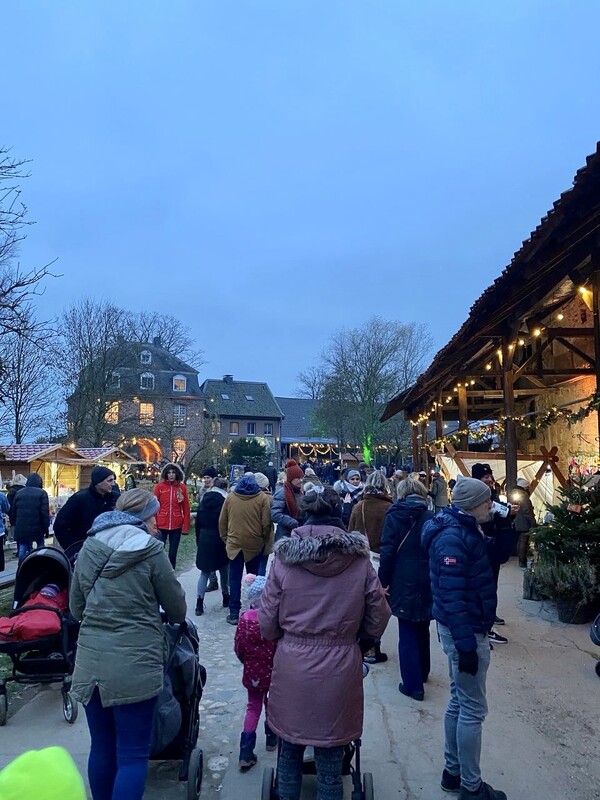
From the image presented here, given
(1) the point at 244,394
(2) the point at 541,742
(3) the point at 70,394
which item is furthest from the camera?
(1) the point at 244,394

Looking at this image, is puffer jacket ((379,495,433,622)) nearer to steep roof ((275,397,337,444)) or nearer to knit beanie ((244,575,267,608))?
knit beanie ((244,575,267,608))

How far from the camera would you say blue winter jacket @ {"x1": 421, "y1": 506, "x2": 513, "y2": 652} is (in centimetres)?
318

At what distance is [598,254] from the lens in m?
6.46

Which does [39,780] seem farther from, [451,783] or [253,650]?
[451,783]

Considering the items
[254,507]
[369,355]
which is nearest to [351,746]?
[254,507]

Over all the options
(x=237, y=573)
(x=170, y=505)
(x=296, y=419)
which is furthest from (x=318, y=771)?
(x=296, y=419)

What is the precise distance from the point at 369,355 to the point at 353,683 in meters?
36.5

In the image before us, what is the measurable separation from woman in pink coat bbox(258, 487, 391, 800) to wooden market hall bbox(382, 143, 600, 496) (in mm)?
3910

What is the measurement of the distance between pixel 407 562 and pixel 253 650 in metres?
1.78

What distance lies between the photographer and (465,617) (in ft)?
10.4

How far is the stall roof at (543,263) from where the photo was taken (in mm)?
5227

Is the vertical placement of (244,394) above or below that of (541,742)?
above

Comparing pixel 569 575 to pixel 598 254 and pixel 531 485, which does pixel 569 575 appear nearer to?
pixel 598 254

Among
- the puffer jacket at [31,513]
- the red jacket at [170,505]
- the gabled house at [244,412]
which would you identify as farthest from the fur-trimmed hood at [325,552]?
the gabled house at [244,412]
